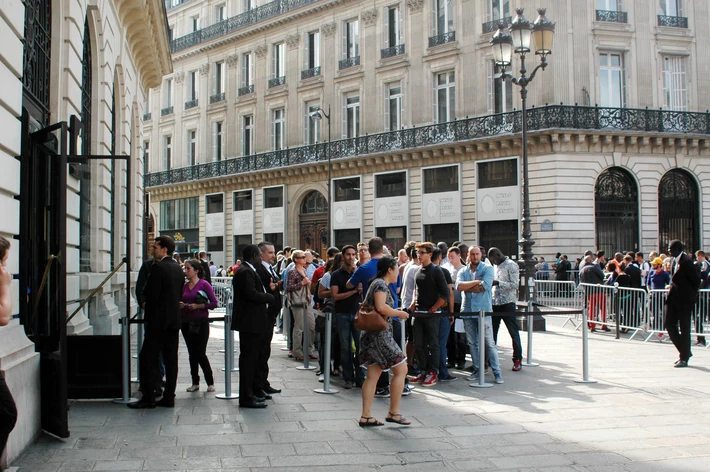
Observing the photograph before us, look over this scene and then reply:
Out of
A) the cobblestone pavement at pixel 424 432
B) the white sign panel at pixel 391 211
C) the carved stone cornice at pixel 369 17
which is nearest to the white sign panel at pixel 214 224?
the white sign panel at pixel 391 211

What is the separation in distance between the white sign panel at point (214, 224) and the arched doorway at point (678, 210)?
24889mm

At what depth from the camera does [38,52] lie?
853 cm

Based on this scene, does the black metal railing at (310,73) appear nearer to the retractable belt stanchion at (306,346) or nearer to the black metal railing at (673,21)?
the black metal railing at (673,21)

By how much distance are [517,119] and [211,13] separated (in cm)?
2443

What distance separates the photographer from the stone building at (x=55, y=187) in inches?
257

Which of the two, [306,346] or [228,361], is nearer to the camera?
[228,361]

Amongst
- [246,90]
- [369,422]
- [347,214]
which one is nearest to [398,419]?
[369,422]

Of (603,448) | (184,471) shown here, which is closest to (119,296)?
(184,471)

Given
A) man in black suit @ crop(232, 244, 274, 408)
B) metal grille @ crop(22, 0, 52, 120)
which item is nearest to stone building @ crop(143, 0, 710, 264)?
man in black suit @ crop(232, 244, 274, 408)

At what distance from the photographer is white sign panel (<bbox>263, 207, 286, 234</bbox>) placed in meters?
40.8

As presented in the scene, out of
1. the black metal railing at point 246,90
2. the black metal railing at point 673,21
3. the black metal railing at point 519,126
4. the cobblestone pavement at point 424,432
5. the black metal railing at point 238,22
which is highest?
the black metal railing at point 238,22

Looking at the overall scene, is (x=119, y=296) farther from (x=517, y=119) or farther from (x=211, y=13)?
(x=211, y=13)

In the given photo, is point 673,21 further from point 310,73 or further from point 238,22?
point 238,22

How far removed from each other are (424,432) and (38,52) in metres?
5.95
